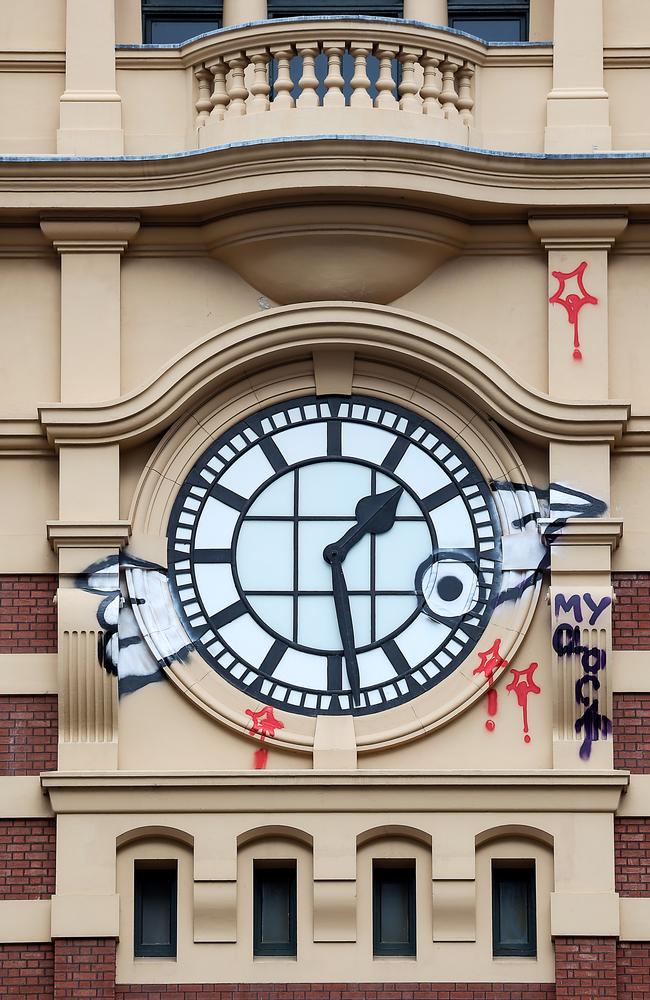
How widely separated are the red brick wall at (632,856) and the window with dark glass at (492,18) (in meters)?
5.73

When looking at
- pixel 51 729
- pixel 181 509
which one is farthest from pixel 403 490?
pixel 51 729

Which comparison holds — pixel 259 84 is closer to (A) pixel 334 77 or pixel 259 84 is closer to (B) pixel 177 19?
(A) pixel 334 77

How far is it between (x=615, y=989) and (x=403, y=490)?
3.60 meters

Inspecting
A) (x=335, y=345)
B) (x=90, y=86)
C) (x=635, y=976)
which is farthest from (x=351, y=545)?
(x=90, y=86)

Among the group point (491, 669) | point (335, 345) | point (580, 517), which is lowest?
point (491, 669)

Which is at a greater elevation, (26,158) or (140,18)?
(140,18)

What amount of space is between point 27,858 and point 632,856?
3.97 meters

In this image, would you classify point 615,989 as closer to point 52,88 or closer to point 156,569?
point 156,569

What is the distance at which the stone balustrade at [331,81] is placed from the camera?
61.8ft

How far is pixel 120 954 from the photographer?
18312 millimetres

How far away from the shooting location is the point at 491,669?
1862 centimetres

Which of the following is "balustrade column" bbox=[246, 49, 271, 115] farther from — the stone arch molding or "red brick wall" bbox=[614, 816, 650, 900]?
"red brick wall" bbox=[614, 816, 650, 900]

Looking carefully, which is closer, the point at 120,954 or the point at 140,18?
the point at 120,954

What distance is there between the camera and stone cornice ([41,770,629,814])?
18297 mm
